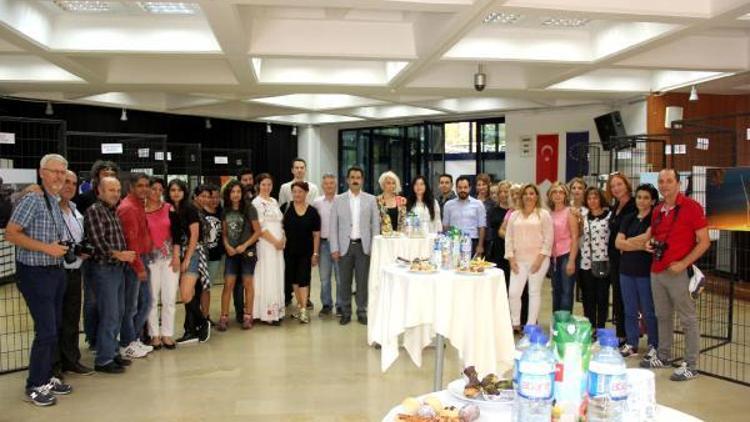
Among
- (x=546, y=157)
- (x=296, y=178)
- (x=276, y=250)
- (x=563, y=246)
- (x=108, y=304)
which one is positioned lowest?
(x=108, y=304)

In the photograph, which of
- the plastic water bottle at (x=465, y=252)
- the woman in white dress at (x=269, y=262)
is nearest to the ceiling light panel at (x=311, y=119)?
the woman in white dress at (x=269, y=262)

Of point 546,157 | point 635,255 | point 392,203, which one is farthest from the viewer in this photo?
point 546,157

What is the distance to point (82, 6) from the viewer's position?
18.7 ft

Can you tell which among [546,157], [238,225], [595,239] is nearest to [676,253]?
[595,239]

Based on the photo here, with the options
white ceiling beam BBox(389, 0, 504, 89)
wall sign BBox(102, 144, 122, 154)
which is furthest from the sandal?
wall sign BBox(102, 144, 122, 154)

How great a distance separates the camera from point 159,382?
4418 millimetres

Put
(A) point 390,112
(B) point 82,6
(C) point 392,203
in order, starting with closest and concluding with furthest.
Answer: (B) point 82,6, (C) point 392,203, (A) point 390,112

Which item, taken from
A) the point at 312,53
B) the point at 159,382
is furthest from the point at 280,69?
the point at 159,382

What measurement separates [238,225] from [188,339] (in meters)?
1.17

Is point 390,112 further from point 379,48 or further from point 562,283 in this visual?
point 562,283

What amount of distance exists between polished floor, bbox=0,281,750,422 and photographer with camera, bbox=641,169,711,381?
376 mm

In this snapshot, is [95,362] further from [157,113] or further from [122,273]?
[157,113]

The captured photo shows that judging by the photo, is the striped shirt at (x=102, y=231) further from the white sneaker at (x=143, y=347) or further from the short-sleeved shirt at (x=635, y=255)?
the short-sleeved shirt at (x=635, y=255)

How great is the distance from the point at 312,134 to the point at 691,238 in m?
10.6
